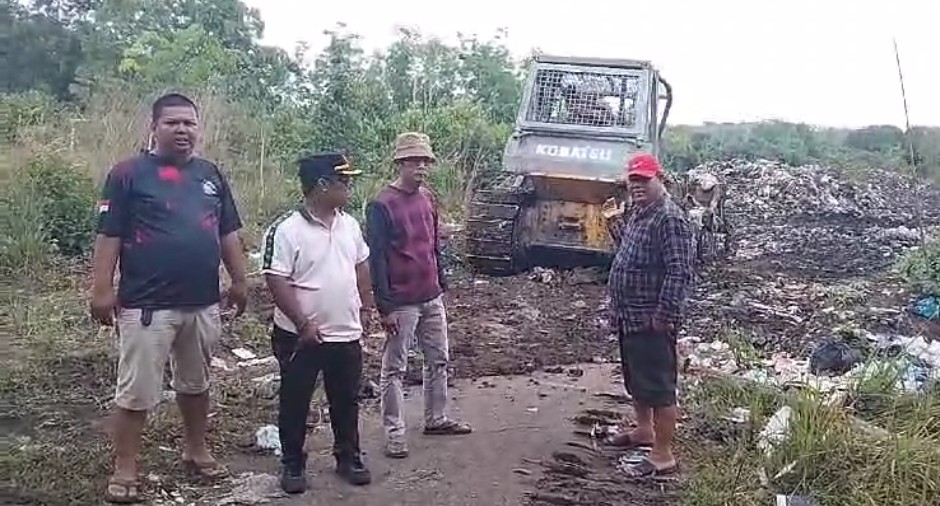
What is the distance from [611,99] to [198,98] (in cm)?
672

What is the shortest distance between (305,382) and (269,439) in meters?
0.89

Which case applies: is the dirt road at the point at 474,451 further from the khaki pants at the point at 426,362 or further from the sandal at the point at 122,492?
the sandal at the point at 122,492

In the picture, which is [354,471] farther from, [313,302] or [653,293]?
[653,293]

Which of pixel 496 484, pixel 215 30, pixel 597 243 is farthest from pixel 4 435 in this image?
pixel 215 30

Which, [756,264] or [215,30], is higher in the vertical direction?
[215,30]

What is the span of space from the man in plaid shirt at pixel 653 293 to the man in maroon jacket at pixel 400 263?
3.04ft

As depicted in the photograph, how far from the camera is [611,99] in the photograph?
464 inches

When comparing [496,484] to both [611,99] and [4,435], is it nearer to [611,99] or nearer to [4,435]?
[4,435]

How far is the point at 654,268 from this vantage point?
205 inches

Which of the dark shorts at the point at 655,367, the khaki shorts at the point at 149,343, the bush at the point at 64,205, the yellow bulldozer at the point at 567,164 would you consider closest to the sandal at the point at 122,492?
the khaki shorts at the point at 149,343

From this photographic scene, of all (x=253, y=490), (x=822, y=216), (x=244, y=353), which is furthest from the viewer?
(x=822, y=216)

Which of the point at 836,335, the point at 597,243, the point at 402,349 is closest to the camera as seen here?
the point at 402,349

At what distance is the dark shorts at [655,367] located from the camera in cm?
524

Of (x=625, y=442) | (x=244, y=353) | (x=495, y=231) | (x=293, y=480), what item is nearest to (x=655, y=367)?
(x=625, y=442)
